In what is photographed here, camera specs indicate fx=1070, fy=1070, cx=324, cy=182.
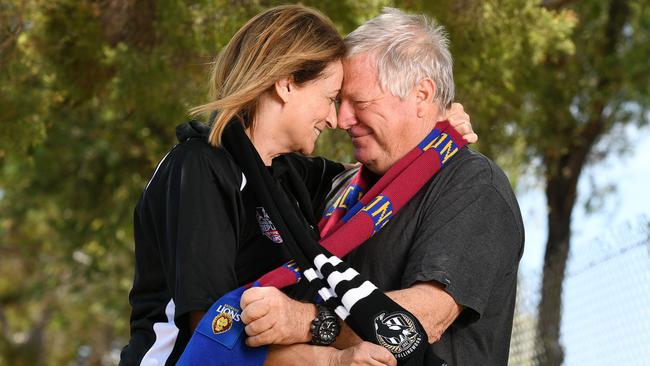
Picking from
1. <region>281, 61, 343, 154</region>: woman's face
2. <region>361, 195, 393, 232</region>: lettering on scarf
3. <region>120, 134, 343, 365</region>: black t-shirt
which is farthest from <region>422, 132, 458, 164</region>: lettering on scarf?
<region>120, 134, 343, 365</region>: black t-shirt

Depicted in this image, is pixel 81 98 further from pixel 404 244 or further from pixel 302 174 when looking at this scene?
pixel 404 244

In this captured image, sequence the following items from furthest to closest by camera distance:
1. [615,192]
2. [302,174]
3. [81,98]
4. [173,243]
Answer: [615,192], [81,98], [302,174], [173,243]

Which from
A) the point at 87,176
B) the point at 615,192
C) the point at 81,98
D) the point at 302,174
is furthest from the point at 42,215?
the point at 302,174

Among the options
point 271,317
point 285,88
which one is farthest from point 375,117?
point 271,317

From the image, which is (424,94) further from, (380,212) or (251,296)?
(251,296)

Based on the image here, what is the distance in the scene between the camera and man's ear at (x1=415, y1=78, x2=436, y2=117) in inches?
146

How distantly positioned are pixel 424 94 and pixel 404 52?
0.53ft

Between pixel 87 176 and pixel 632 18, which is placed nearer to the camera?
pixel 632 18

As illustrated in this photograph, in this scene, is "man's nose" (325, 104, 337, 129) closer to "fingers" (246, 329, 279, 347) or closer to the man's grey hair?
the man's grey hair

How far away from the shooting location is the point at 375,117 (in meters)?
3.74

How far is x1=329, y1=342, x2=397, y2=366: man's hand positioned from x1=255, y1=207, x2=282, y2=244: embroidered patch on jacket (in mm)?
436

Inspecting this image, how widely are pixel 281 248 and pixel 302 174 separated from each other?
2.25ft

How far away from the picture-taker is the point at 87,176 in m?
10.8

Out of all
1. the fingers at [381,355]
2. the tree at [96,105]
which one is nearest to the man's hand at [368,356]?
the fingers at [381,355]
